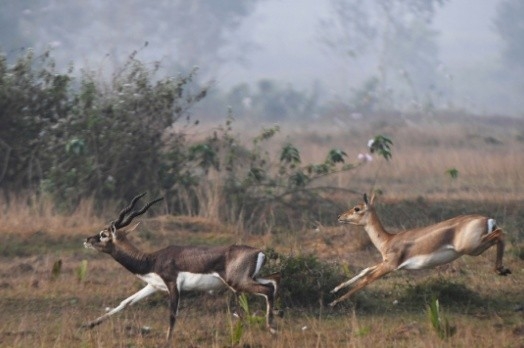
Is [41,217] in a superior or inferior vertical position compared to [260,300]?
superior

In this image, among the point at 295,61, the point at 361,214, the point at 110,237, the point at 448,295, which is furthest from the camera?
the point at 295,61

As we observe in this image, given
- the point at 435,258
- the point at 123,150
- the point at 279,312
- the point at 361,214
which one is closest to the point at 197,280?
the point at 279,312

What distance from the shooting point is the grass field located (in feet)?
26.1

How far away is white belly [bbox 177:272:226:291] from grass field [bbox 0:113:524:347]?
13.5 inches

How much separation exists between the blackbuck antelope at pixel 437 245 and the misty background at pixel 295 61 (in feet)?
118

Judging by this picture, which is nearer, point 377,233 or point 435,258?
point 435,258

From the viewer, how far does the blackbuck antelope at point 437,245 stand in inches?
340

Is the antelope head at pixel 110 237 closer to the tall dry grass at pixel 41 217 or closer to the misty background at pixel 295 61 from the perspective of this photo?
the tall dry grass at pixel 41 217

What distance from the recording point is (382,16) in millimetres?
67500

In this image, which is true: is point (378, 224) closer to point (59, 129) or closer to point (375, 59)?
point (59, 129)

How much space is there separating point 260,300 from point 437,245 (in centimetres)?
149

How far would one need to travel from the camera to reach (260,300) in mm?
9219

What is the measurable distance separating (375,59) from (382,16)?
7.41 metres

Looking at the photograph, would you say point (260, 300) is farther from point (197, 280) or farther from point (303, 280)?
point (197, 280)
